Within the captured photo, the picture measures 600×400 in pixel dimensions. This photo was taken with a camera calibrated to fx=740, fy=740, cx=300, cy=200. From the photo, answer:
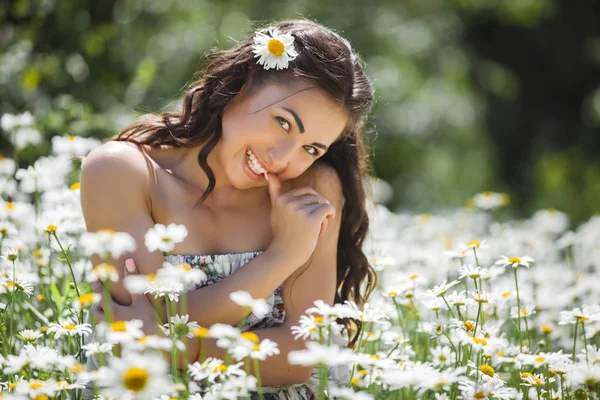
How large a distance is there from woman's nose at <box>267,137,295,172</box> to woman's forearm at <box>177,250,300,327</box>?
0.83ft

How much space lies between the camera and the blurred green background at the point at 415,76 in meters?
4.15

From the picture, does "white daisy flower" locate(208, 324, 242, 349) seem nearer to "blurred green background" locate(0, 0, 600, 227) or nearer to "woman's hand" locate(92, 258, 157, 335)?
"woman's hand" locate(92, 258, 157, 335)

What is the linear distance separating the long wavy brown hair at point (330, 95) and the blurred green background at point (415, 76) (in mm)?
187

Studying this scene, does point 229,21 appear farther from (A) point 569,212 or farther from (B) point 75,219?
(B) point 75,219

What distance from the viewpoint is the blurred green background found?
163 inches

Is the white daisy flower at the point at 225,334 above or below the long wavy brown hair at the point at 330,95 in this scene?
below

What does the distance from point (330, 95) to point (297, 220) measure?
36 cm

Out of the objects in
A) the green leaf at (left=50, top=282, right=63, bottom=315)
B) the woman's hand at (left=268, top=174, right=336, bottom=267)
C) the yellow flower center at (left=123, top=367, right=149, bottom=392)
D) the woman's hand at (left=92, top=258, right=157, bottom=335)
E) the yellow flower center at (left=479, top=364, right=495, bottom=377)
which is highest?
the woman's hand at (left=268, top=174, right=336, bottom=267)

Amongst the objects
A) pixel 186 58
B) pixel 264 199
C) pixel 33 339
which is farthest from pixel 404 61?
pixel 33 339

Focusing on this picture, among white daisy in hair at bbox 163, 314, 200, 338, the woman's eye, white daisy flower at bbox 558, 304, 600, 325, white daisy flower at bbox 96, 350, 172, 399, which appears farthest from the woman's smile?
white daisy flower at bbox 96, 350, 172, 399

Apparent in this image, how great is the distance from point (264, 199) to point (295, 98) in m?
0.41

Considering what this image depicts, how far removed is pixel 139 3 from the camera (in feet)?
16.8

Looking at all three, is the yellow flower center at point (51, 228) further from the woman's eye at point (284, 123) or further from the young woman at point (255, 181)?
the woman's eye at point (284, 123)

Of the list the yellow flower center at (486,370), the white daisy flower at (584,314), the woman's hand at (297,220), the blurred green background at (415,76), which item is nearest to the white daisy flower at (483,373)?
the yellow flower center at (486,370)
